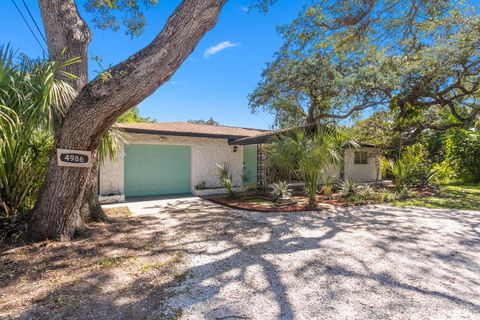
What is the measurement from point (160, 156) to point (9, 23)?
255 inches

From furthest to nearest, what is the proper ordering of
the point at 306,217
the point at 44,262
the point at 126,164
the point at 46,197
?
the point at 126,164
the point at 306,217
the point at 46,197
the point at 44,262

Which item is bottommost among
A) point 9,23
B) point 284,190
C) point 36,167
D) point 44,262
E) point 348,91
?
point 44,262

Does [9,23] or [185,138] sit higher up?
[9,23]

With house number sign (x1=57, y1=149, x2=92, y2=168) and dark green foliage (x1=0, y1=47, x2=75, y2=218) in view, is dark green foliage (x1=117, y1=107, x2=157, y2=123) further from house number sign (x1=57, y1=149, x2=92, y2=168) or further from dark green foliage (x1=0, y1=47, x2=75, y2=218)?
house number sign (x1=57, y1=149, x2=92, y2=168)

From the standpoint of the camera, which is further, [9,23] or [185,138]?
[185,138]

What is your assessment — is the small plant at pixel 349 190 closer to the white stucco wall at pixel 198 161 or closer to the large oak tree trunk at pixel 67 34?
the white stucco wall at pixel 198 161

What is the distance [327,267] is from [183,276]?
217cm

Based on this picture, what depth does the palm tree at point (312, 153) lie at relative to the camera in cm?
717

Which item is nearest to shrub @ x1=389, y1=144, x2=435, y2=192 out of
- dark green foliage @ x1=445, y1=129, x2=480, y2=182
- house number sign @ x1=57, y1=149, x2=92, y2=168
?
dark green foliage @ x1=445, y1=129, x2=480, y2=182

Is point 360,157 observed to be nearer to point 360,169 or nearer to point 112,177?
point 360,169

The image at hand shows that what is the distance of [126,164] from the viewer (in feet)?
32.2

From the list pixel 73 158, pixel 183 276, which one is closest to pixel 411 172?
pixel 183 276

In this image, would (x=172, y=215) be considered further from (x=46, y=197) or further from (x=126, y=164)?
(x=126, y=164)

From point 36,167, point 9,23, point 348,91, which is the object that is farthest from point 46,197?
point 348,91
